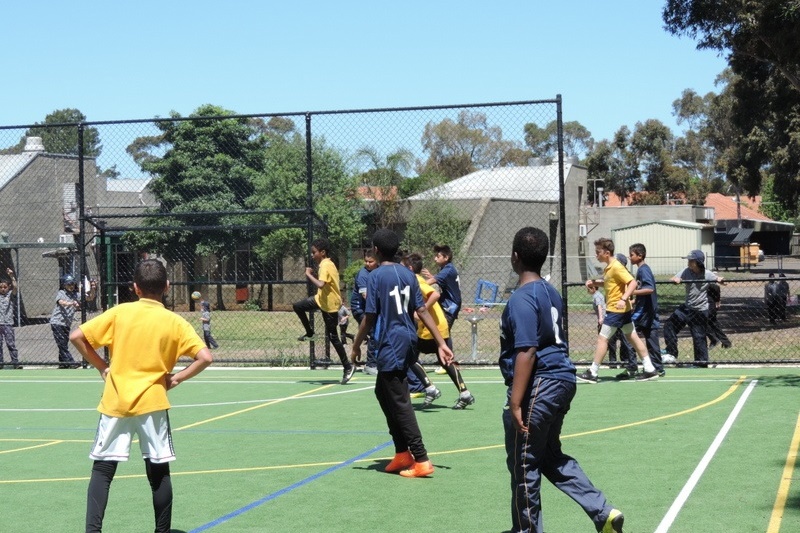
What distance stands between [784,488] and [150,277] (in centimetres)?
476

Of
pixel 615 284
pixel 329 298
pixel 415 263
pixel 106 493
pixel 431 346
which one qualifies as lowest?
pixel 106 493

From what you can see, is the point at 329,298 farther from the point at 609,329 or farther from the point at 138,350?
the point at 138,350

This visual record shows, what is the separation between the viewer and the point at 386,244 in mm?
9070

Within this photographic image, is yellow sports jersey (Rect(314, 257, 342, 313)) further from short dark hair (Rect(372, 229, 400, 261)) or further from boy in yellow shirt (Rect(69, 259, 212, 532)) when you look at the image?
boy in yellow shirt (Rect(69, 259, 212, 532))

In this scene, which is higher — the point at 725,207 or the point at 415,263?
the point at 725,207

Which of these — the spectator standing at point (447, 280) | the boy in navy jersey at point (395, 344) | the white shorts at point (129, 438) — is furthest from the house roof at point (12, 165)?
the white shorts at point (129, 438)

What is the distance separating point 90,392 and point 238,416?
3696 mm

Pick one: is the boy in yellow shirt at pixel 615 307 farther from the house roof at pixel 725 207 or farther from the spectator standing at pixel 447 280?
the house roof at pixel 725 207

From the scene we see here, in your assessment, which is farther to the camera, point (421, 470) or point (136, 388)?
point (421, 470)

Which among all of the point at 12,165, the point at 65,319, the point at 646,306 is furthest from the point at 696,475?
the point at 12,165

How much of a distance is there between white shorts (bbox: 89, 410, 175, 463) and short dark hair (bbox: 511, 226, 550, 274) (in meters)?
2.29

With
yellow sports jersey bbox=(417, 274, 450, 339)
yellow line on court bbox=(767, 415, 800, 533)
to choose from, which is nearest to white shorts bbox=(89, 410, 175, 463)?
yellow line on court bbox=(767, 415, 800, 533)

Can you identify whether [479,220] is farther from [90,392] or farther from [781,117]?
[90,392]

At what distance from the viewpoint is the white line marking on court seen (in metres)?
7.00
